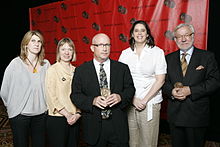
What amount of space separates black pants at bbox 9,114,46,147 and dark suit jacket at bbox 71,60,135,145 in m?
0.53

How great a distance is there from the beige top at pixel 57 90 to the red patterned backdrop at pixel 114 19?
1951mm

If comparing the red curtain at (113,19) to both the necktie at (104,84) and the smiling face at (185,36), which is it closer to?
the smiling face at (185,36)

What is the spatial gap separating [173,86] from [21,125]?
1.57 metres

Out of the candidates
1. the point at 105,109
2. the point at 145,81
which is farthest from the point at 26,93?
the point at 145,81

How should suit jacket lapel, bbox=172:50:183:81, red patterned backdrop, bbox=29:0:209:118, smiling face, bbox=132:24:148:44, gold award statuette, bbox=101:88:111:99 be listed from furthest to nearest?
red patterned backdrop, bbox=29:0:209:118 < smiling face, bbox=132:24:148:44 < suit jacket lapel, bbox=172:50:183:81 < gold award statuette, bbox=101:88:111:99

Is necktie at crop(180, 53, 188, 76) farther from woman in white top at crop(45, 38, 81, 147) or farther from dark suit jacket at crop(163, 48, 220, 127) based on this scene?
woman in white top at crop(45, 38, 81, 147)

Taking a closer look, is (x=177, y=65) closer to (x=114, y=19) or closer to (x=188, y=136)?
(x=188, y=136)

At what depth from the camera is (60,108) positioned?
87.6 inches

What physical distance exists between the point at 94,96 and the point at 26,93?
0.72 m

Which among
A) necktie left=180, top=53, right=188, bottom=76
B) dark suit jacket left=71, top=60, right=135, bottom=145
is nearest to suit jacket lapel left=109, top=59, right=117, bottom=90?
dark suit jacket left=71, top=60, right=135, bottom=145

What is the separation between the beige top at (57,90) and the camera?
2236mm

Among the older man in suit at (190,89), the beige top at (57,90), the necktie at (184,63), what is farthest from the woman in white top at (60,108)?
the necktie at (184,63)

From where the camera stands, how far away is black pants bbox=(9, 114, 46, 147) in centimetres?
224

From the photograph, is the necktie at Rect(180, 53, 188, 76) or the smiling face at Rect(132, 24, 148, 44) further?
A: the smiling face at Rect(132, 24, 148, 44)
